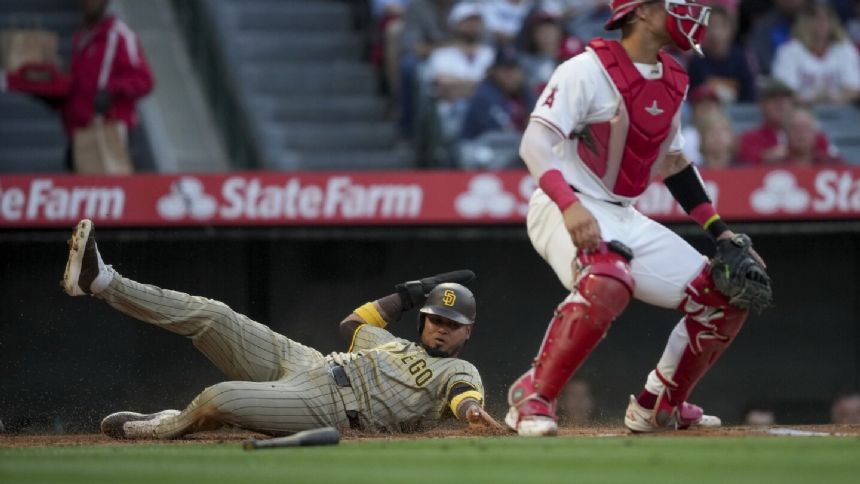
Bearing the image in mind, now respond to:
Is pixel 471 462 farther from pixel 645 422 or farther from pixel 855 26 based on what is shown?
pixel 855 26

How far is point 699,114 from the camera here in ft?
34.5

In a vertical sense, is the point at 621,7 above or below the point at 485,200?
above

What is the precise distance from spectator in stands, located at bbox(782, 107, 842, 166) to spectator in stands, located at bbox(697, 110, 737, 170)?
0.38 metres

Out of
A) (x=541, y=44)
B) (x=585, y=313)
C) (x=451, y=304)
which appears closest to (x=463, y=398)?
(x=451, y=304)

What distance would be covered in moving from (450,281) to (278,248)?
2146 millimetres

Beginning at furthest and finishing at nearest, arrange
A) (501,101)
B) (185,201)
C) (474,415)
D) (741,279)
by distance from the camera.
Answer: (501,101) < (185,201) < (474,415) < (741,279)

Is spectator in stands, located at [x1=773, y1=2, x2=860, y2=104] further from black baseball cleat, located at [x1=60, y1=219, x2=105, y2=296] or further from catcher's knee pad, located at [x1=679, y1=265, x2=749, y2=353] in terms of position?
black baseball cleat, located at [x1=60, y1=219, x2=105, y2=296]

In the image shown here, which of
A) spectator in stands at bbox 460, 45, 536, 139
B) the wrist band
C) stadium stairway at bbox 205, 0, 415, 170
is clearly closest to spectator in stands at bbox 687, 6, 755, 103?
spectator in stands at bbox 460, 45, 536, 139

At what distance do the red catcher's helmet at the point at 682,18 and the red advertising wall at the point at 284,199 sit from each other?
120 inches

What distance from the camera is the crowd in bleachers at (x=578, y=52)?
10406 mm

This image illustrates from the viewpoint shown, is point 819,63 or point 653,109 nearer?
point 653,109

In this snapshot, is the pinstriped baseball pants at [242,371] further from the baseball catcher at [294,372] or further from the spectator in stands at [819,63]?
the spectator in stands at [819,63]

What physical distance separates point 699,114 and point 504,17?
2.46 m

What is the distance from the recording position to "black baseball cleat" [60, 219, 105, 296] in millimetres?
6555
